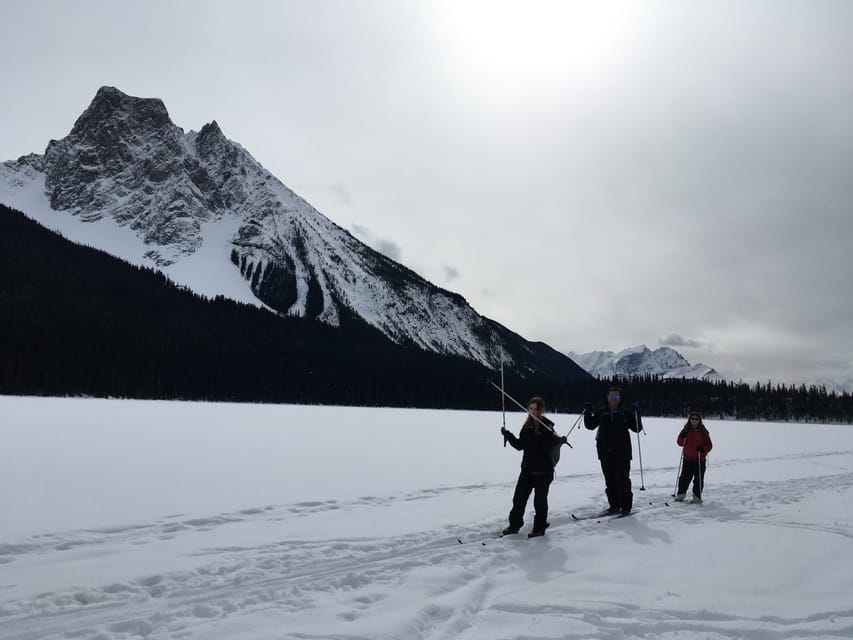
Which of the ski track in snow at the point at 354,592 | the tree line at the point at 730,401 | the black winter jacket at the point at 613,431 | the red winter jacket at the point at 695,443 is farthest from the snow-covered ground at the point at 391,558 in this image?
the tree line at the point at 730,401

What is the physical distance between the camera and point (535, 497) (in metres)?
8.09

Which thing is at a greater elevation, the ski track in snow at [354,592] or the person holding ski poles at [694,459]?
the person holding ski poles at [694,459]

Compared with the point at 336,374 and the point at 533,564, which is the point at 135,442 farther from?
the point at 336,374

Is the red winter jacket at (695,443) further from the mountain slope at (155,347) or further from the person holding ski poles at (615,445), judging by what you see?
the mountain slope at (155,347)

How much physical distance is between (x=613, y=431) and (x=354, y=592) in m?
6.52

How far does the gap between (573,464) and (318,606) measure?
14533 millimetres

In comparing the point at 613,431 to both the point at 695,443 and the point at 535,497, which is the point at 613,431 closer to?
the point at 695,443

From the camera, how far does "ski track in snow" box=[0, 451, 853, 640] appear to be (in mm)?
4668

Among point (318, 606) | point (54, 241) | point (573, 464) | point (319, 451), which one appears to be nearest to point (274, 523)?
point (318, 606)

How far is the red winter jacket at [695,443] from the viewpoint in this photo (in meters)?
11.6

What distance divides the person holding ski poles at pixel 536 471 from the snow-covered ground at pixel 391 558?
33 centimetres

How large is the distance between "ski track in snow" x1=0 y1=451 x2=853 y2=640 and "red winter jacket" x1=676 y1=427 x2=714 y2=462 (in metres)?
2.54

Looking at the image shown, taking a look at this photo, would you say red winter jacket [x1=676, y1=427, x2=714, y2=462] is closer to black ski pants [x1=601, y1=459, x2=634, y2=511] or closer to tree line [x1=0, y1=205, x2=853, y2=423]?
black ski pants [x1=601, y1=459, x2=634, y2=511]

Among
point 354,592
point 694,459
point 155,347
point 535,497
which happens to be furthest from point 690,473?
point 155,347
